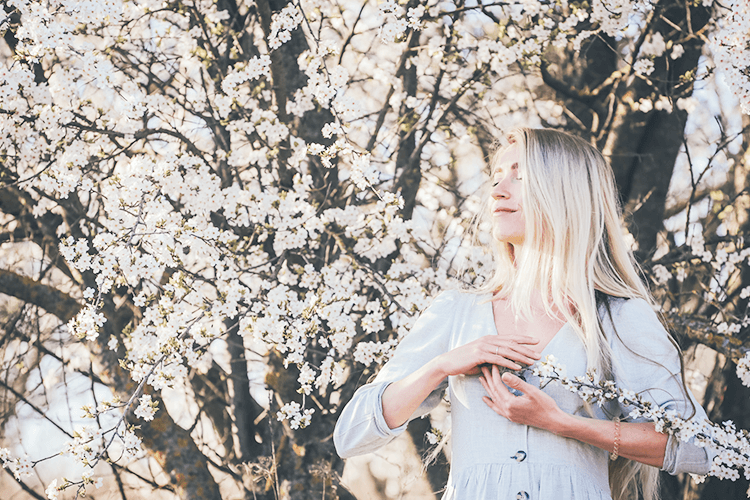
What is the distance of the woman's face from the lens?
1.73 metres

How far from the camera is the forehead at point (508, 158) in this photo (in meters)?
1.79

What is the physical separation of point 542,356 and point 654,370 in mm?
253

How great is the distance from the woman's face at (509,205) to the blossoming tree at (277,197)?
2.06 feet

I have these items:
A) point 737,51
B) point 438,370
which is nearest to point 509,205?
point 438,370

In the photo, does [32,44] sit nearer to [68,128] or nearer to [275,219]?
[68,128]

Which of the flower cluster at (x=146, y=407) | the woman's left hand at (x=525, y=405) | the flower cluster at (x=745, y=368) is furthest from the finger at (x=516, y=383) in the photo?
the flower cluster at (x=745, y=368)

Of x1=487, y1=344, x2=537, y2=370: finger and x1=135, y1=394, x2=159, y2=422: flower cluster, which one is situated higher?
x1=135, y1=394, x2=159, y2=422: flower cluster

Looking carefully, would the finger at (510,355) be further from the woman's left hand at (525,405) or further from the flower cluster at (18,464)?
the flower cluster at (18,464)

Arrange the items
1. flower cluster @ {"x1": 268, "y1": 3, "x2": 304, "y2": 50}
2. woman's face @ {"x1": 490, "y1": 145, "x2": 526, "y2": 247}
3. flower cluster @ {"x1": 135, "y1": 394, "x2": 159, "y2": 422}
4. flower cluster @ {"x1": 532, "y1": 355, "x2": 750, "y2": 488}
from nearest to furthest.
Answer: flower cluster @ {"x1": 532, "y1": 355, "x2": 750, "y2": 488} < woman's face @ {"x1": 490, "y1": 145, "x2": 526, "y2": 247} < flower cluster @ {"x1": 135, "y1": 394, "x2": 159, "y2": 422} < flower cluster @ {"x1": 268, "y1": 3, "x2": 304, "y2": 50}

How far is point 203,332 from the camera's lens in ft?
9.18

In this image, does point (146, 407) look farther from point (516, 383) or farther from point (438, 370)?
point (516, 383)

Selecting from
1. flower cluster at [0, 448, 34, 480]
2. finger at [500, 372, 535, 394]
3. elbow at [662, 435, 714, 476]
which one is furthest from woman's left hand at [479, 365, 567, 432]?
flower cluster at [0, 448, 34, 480]

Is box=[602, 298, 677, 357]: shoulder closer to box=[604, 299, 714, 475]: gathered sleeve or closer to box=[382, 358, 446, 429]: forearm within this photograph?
box=[604, 299, 714, 475]: gathered sleeve

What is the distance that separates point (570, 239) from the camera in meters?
1.72
